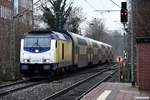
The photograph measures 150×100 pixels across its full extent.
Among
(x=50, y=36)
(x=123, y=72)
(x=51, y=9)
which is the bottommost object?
(x=123, y=72)

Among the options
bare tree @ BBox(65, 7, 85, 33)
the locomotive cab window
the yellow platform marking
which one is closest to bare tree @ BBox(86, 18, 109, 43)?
bare tree @ BBox(65, 7, 85, 33)

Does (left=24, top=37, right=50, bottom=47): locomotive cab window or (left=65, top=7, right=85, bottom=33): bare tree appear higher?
(left=65, top=7, right=85, bottom=33): bare tree

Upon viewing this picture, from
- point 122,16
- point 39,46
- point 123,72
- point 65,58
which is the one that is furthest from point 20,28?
point 122,16

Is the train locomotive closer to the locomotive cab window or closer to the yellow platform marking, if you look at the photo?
the locomotive cab window

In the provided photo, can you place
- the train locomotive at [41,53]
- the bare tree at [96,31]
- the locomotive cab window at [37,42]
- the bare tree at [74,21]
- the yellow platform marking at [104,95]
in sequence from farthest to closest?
the bare tree at [96,31], the bare tree at [74,21], the locomotive cab window at [37,42], the train locomotive at [41,53], the yellow platform marking at [104,95]

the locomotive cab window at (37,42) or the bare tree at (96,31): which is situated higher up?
the bare tree at (96,31)

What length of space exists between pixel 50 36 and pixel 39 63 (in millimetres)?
1838

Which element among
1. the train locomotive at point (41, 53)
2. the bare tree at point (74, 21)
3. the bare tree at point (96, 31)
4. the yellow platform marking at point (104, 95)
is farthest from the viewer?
the bare tree at point (96, 31)

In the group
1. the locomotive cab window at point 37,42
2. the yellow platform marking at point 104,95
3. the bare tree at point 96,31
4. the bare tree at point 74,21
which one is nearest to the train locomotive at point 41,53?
the locomotive cab window at point 37,42

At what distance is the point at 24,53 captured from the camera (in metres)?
32.2

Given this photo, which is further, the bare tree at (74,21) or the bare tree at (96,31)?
the bare tree at (96,31)

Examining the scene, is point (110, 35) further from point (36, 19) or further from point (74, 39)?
point (74, 39)

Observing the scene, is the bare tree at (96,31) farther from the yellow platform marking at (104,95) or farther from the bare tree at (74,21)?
the yellow platform marking at (104,95)

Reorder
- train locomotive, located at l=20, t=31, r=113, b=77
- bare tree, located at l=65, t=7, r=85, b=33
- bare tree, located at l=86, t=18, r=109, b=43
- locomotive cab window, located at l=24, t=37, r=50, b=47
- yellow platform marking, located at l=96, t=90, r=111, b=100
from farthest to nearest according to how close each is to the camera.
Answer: bare tree, located at l=86, t=18, r=109, b=43, bare tree, located at l=65, t=7, r=85, b=33, locomotive cab window, located at l=24, t=37, r=50, b=47, train locomotive, located at l=20, t=31, r=113, b=77, yellow platform marking, located at l=96, t=90, r=111, b=100
